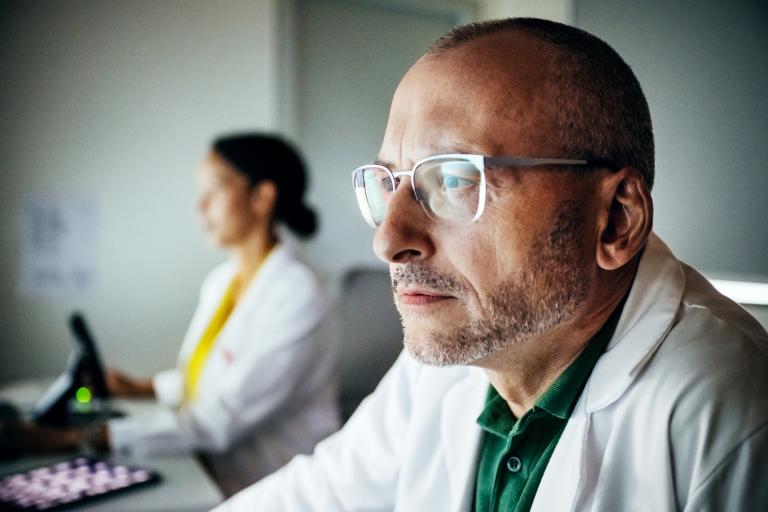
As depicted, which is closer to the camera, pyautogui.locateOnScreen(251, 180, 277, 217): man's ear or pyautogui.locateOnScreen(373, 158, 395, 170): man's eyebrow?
pyautogui.locateOnScreen(373, 158, 395, 170): man's eyebrow

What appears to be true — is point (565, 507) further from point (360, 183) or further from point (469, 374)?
point (360, 183)

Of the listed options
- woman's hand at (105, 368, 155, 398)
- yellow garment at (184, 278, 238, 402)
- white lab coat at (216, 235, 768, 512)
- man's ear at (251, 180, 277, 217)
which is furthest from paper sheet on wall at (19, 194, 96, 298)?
white lab coat at (216, 235, 768, 512)

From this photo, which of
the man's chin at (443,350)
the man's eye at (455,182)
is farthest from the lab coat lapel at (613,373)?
the man's eye at (455,182)

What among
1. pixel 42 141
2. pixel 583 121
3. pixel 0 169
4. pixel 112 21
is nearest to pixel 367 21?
pixel 112 21

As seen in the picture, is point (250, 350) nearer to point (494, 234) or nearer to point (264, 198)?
point (264, 198)

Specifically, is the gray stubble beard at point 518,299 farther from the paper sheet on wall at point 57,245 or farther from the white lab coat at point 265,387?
the paper sheet on wall at point 57,245

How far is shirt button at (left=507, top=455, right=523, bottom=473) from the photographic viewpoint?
833mm

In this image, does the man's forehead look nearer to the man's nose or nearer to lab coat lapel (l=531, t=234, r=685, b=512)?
the man's nose

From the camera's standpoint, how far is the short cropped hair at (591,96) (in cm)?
77

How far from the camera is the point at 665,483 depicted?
673mm

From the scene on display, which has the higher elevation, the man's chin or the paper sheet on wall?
the man's chin

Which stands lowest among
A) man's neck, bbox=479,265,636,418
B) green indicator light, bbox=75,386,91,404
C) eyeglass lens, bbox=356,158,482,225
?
green indicator light, bbox=75,386,91,404

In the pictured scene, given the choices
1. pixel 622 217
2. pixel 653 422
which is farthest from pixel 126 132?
pixel 653 422

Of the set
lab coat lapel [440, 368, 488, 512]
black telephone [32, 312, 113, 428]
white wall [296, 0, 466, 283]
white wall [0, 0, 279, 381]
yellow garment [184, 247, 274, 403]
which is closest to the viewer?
lab coat lapel [440, 368, 488, 512]
